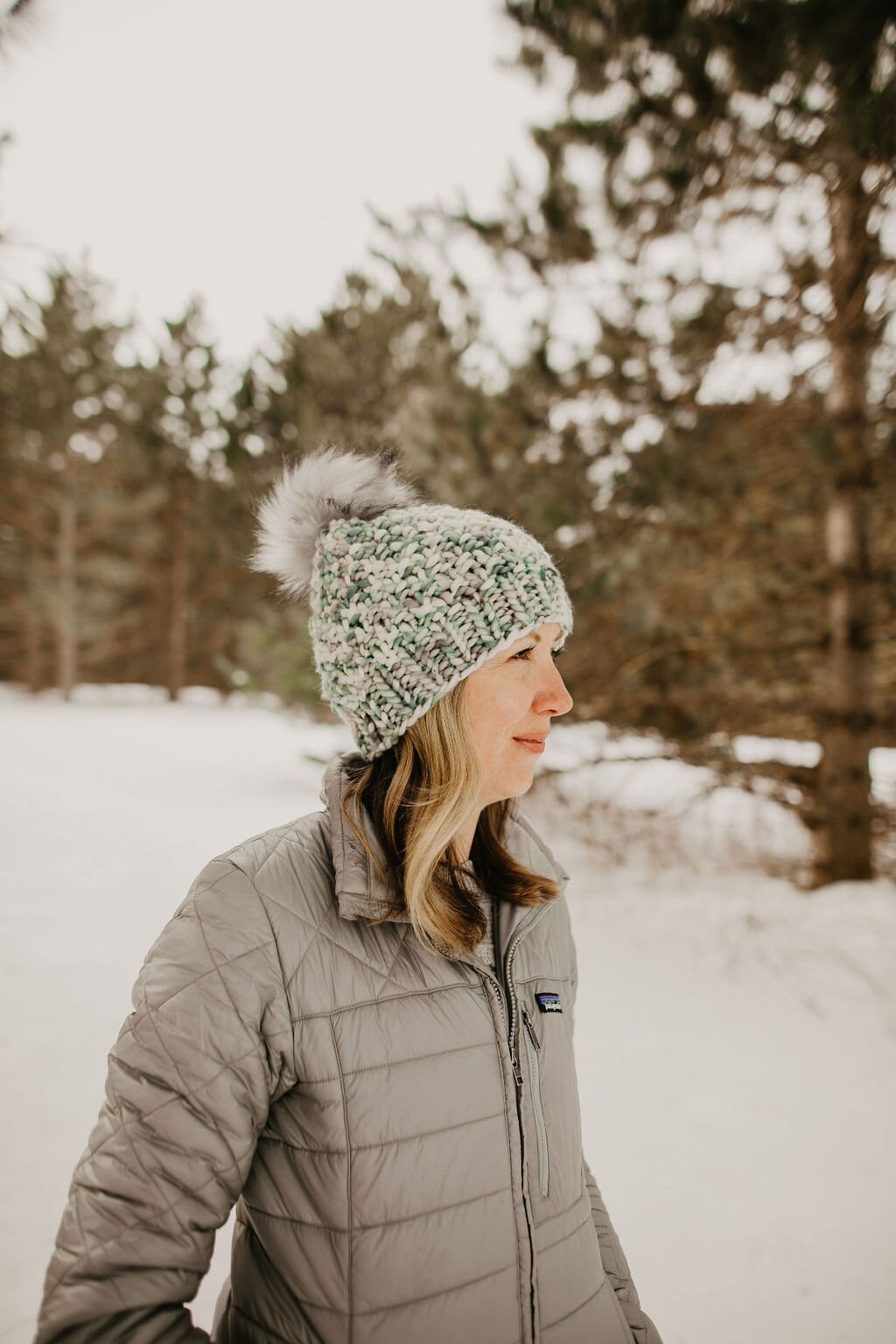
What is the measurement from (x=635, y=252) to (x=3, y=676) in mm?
24749

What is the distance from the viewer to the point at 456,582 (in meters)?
1.29

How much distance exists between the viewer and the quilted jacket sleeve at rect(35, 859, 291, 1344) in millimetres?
808

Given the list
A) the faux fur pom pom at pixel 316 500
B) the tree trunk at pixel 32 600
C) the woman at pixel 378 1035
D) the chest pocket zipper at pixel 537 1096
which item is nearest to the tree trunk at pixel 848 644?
the woman at pixel 378 1035

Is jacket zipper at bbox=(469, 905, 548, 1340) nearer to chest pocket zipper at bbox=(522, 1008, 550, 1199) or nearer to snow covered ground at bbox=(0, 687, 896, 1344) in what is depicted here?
chest pocket zipper at bbox=(522, 1008, 550, 1199)

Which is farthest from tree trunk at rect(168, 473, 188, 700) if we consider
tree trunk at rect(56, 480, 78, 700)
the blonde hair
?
the blonde hair

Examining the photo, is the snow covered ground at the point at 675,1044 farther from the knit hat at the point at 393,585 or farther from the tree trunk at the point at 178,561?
the tree trunk at the point at 178,561

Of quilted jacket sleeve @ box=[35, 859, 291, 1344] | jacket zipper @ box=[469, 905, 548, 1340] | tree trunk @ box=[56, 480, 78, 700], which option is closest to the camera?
quilted jacket sleeve @ box=[35, 859, 291, 1344]

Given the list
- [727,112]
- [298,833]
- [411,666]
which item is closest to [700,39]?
[727,112]

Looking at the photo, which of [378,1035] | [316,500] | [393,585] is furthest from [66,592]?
[378,1035]

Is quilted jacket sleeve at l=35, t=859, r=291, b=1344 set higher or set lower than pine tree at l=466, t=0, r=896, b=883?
lower

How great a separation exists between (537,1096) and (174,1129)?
0.59 m

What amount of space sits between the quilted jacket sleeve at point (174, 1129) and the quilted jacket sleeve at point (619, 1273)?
672 millimetres

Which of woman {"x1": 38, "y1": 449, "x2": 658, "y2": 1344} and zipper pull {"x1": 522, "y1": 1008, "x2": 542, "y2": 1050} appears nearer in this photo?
woman {"x1": 38, "y1": 449, "x2": 658, "y2": 1344}

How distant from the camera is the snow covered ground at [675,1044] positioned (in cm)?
212
